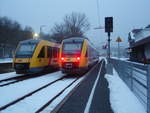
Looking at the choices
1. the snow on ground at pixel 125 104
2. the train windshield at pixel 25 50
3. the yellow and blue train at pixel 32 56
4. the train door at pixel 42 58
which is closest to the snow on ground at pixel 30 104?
the snow on ground at pixel 125 104

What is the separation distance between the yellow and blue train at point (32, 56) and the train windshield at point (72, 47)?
6.55 feet

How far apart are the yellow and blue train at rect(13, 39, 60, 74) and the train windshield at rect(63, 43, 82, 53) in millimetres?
1997

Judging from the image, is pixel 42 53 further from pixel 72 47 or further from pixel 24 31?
pixel 24 31

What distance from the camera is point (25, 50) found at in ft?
55.8

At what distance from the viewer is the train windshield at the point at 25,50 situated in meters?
16.4

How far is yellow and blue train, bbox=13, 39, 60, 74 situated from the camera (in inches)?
631

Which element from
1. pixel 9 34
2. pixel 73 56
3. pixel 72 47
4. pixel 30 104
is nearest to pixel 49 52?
pixel 72 47

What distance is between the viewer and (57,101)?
7.69 m

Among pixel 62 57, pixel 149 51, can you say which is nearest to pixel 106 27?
pixel 62 57

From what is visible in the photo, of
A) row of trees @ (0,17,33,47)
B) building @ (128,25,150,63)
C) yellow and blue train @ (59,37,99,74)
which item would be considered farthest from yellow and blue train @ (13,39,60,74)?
row of trees @ (0,17,33,47)

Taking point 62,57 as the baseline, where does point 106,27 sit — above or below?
above

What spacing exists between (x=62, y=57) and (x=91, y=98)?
27.9 ft

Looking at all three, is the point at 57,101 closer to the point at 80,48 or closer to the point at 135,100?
the point at 135,100

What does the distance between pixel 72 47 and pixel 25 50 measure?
12.0ft
